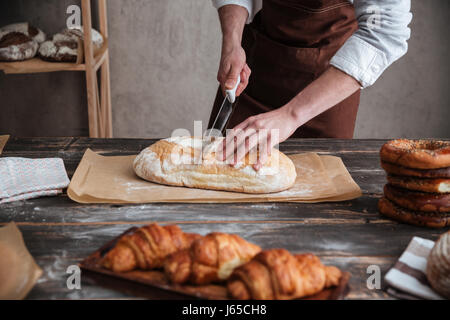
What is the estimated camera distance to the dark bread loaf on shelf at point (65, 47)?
8.81 ft

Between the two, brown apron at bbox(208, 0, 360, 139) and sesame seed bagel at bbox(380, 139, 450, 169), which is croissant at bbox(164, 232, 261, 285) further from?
brown apron at bbox(208, 0, 360, 139)

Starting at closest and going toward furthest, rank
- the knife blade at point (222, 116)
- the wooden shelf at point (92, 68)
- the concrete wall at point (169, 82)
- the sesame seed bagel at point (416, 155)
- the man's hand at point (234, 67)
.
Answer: the sesame seed bagel at point (416, 155) → the knife blade at point (222, 116) → the man's hand at point (234, 67) → the wooden shelf at point (92, 68) → the concrete wall at point (169, 82)

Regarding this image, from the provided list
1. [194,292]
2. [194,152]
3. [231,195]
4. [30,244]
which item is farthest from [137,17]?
[194,292]

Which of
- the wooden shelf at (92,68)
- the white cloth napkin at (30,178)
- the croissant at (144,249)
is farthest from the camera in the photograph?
the wooden shelf at (92,68)

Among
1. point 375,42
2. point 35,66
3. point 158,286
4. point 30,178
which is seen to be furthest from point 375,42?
point 35,66

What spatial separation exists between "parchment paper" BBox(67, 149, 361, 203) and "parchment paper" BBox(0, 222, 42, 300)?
33 centimetres

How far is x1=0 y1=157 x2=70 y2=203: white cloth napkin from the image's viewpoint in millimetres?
1409

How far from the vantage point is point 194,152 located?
1.63m

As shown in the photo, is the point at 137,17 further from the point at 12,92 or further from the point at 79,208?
the point at 79,208

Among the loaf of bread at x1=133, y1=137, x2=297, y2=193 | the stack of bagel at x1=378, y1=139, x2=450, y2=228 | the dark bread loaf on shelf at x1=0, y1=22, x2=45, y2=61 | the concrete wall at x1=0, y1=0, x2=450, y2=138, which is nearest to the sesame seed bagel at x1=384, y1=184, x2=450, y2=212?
the stack of bagel at x1=378, y1=139, x2=450, y2=228

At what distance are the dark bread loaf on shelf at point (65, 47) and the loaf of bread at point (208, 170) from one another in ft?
4.42

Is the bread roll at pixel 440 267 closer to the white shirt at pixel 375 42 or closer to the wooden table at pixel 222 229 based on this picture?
the wooden table at pixel 222 229

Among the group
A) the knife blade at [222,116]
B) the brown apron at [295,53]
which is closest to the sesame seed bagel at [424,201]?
the knife blade at [222,116]
